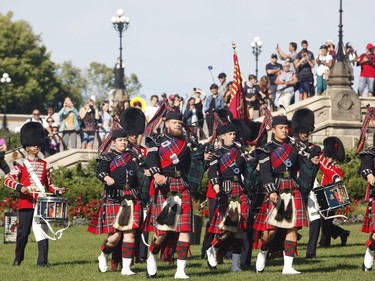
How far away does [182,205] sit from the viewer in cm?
1619

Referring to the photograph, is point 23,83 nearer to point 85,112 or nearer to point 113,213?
point 85,112

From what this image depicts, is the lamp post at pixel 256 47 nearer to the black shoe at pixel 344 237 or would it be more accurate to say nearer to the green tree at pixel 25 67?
the black shoe at pixel 344 237

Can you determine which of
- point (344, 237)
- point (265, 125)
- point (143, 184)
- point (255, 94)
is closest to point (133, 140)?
point (143, 184)

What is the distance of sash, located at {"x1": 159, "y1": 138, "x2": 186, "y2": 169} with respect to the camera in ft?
53.6

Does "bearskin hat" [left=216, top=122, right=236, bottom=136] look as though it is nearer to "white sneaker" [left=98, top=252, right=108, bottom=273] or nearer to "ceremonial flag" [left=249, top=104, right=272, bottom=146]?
"ceremonial flag" [left=249, top=104, right=272, bottom=146]

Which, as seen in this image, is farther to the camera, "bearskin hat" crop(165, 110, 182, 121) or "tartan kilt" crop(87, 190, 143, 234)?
"tartan kilt" crop(87, 190, 143, 234)

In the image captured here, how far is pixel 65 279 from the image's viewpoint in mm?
16469

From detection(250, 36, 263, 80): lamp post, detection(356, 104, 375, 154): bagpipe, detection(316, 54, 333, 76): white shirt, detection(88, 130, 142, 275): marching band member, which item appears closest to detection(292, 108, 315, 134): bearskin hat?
detection(356, 104, 375, 154): bagpipe

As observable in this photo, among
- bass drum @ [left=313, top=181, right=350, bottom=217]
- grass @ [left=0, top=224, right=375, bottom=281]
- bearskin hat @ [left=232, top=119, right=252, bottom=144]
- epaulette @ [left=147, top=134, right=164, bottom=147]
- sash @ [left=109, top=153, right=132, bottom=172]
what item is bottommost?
grass @ [left=0, top=224, right=375, bottom=281]

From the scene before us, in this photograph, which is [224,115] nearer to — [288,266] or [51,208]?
[288,266]

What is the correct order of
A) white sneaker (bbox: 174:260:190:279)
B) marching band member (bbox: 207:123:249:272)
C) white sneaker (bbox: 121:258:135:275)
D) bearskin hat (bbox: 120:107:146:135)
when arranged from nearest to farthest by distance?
white sneaker (bbox: 174:260:190:279) → white sneaker (bbox: 121:258:135:275) → marching band member (bbox: 207:123:249:272) → bearskin hat (bbox: 120:107:146:135)

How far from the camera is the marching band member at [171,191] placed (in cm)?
1608

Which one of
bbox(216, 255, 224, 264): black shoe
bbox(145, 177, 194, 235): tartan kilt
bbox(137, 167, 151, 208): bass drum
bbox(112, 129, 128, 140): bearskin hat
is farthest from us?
bbox(216, 255, 224, 264): black shoe

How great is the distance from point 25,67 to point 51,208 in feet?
228
